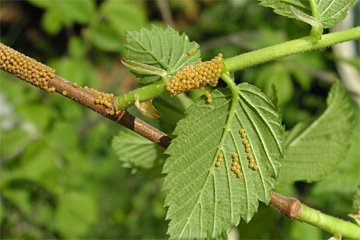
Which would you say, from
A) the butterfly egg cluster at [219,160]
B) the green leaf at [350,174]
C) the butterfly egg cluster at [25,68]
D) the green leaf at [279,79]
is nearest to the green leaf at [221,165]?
the butterfly egg cluster at [219,160]

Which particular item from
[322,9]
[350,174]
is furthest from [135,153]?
[350,174]

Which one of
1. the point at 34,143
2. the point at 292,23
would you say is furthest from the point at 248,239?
the point at 292,23

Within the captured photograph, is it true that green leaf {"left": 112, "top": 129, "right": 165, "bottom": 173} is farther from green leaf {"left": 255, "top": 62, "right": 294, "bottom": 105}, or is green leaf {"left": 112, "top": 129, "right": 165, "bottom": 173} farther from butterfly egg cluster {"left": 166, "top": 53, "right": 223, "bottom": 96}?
green leaf {"left": 255, "top": 62, "right": 294, "bottom": 105}

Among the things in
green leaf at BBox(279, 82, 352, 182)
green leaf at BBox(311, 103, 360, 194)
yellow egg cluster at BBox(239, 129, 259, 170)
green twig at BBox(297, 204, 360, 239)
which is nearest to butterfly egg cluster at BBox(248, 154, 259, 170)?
yellow egg cluster at BBox(239, 129, 259, 170)

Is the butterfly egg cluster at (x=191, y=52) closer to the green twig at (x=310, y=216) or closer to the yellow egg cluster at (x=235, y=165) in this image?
the yellow egg cluster at (x=235, y=165)

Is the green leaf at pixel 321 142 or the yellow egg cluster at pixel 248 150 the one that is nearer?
the yellow egg cluster at pixel 248 150

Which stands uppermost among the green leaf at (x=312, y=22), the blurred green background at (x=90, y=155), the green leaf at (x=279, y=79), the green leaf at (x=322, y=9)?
the green leaf at (x=279, y=79)
